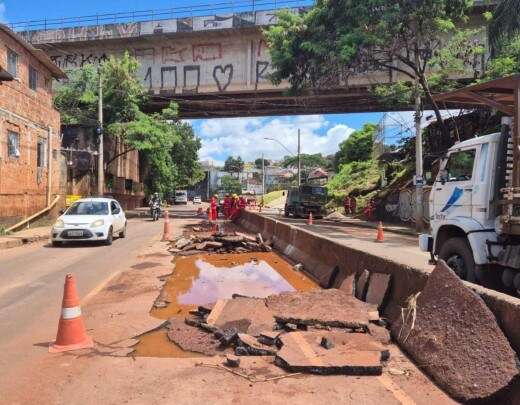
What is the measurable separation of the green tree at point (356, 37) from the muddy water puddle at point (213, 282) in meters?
10.6

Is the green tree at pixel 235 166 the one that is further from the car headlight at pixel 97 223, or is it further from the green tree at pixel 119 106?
the car headlight at pixel 97 223

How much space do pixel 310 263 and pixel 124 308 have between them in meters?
4.92

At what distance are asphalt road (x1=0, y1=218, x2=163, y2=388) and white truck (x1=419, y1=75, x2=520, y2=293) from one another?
5846mm

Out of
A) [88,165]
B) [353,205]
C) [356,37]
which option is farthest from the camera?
[353,205]

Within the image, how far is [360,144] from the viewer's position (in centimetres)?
5722

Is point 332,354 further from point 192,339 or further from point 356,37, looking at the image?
point 356,37

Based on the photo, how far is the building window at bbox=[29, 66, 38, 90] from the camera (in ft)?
81.7

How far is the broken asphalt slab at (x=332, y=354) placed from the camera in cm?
468

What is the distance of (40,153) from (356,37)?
15738mm

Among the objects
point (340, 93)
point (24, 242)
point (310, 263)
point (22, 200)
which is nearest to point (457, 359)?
point (310, 263)

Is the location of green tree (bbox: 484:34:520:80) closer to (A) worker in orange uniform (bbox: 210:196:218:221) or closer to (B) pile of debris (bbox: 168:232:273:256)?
(B) pile of debris (bbox: 168:232:273:256)

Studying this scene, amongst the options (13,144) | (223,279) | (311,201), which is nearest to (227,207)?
(311,201)

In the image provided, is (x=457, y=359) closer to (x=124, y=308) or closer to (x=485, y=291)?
(x=485, y=291)

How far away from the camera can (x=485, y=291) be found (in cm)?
484
